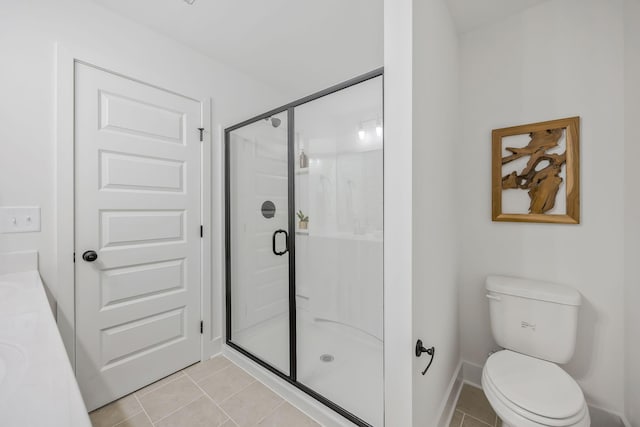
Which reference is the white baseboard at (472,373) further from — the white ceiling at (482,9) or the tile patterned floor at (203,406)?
the white ceiling at (482,9)

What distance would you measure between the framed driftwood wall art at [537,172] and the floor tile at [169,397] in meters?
2.43

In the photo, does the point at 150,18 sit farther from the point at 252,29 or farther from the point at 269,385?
the point at 269,385

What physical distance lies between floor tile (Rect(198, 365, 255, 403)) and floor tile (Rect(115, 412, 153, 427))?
351mm

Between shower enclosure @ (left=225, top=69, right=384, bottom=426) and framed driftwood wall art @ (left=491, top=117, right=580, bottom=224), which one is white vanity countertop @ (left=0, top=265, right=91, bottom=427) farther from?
framed driftwood wall art @ (left=491, top=117, right=580, bottom=224)

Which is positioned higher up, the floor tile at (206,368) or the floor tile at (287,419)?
the floor tile at (206,368)

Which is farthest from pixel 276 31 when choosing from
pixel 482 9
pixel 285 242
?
pixel 285 242

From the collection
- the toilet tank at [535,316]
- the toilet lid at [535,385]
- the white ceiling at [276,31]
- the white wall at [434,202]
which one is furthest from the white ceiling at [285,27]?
the toilet lid at [535,385]

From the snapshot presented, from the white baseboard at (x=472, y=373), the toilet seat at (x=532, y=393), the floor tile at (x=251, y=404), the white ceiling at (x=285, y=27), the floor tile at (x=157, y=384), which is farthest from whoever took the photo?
the white baseboard at (x=472, y=373)

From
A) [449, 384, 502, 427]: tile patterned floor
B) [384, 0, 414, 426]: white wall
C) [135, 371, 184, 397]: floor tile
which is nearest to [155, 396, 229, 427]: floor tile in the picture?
[135, 371, 184, 397]: floor tile

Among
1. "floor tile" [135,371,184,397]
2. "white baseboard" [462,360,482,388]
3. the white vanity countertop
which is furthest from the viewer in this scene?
"white baseboard" [462,360,482,388]

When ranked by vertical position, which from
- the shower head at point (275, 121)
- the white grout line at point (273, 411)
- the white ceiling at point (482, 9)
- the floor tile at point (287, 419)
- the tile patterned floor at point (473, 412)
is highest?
the white ceiling at point (482, 9)

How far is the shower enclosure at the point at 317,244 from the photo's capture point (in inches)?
60.4

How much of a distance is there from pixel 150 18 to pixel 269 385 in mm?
2710

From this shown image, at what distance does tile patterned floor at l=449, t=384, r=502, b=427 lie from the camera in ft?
5.11
